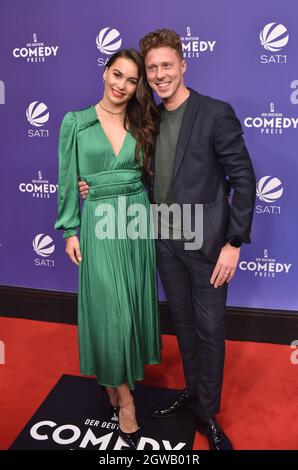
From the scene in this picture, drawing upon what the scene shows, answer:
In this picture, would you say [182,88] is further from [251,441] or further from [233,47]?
[251,441]

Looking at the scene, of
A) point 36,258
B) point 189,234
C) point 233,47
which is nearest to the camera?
point 189,234

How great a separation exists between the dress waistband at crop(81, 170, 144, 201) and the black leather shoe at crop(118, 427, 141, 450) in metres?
1.07

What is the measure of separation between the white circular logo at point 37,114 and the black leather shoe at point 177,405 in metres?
1.85

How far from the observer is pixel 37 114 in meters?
2.97

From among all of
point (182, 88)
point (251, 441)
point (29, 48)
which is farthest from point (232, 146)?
point (29, 48)

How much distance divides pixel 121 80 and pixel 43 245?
168 centimetres

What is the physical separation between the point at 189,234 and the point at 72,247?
505 millimetres

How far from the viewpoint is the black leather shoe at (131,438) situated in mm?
2070

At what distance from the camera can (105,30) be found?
2727 millimetres

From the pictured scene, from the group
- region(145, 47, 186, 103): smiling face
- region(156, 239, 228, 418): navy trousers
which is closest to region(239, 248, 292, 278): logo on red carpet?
region(156, 239, 228, 418): navy trousers

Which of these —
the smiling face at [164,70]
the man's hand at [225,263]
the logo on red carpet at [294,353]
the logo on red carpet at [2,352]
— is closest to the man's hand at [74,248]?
the man's hand at [225,263]

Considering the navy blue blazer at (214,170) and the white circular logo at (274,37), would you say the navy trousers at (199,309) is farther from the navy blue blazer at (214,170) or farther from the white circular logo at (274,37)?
the white circular logo at (274,37)

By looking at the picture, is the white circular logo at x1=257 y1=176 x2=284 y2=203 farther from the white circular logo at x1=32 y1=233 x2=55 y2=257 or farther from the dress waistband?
the white circular logo at x1=32 y1=233 x2=55 y2=257

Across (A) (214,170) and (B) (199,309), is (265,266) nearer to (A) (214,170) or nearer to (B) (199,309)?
(B) (199,309)
